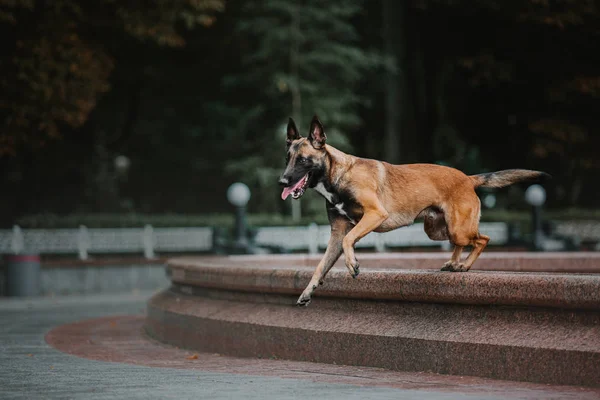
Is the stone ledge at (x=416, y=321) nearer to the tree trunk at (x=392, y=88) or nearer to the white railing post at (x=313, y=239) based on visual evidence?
the white railing post at (x=313, y=239)

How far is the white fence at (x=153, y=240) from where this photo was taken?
2564 cm

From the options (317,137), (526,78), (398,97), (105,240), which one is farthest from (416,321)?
(398,97)

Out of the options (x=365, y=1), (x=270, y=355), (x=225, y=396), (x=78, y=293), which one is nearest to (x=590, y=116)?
(x=365, y=1)

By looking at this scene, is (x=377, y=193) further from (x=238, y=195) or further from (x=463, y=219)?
(x=238, y=195)

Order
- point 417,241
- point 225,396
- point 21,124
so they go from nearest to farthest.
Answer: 1. point 225,396
2. point 21,124
3. point 417,241

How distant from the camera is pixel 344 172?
8.95 metres

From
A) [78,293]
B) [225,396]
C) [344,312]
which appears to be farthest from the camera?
[78,293]

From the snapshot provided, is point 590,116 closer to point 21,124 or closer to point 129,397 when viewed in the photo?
point 21,124

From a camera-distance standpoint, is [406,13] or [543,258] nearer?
[543,258]

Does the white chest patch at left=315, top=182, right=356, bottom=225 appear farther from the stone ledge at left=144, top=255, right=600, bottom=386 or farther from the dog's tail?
the dog's tail

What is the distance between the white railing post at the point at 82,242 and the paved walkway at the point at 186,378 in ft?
41.9

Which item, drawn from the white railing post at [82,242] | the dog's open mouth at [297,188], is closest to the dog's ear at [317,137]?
the dog's open mouth at [297,188]

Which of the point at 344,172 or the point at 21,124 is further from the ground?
the point at 21,124

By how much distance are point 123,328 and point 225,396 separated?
7608mm
